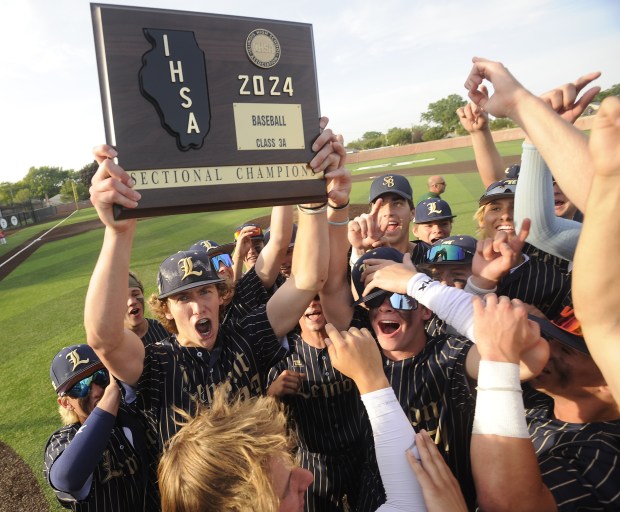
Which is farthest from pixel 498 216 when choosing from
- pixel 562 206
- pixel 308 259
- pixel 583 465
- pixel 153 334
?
pixel 153 334

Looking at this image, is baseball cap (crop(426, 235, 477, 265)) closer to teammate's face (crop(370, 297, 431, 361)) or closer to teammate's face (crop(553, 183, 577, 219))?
teammate's face (crop(370, 297, 431, 361))

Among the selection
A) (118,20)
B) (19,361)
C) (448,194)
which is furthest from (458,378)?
(448,194)

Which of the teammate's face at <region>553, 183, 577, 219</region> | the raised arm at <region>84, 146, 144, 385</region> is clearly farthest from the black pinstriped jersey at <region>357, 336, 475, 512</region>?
the teammate's face at <region>553, 183, 577, 219</region>

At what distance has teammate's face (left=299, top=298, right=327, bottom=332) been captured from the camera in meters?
3.01

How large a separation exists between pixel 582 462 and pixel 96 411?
85.0 inches

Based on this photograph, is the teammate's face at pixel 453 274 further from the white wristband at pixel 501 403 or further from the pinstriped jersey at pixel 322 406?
the white wristband at pixel 501 403

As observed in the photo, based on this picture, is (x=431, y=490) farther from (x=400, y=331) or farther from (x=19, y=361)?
(x=19, y=361)

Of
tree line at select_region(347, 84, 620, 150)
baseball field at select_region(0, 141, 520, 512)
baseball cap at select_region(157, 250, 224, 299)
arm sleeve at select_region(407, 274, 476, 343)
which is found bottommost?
baseball field at select_region(0, 141, 520, 512)

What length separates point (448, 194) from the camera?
21.3 m

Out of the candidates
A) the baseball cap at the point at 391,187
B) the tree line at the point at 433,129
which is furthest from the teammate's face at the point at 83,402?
the tree line at the point at 433,129

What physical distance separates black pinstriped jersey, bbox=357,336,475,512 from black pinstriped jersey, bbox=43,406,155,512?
1.24m

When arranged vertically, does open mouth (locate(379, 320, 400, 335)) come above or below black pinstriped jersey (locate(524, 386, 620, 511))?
above

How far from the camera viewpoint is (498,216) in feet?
13.5

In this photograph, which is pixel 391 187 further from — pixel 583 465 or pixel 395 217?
pixel 583 465
